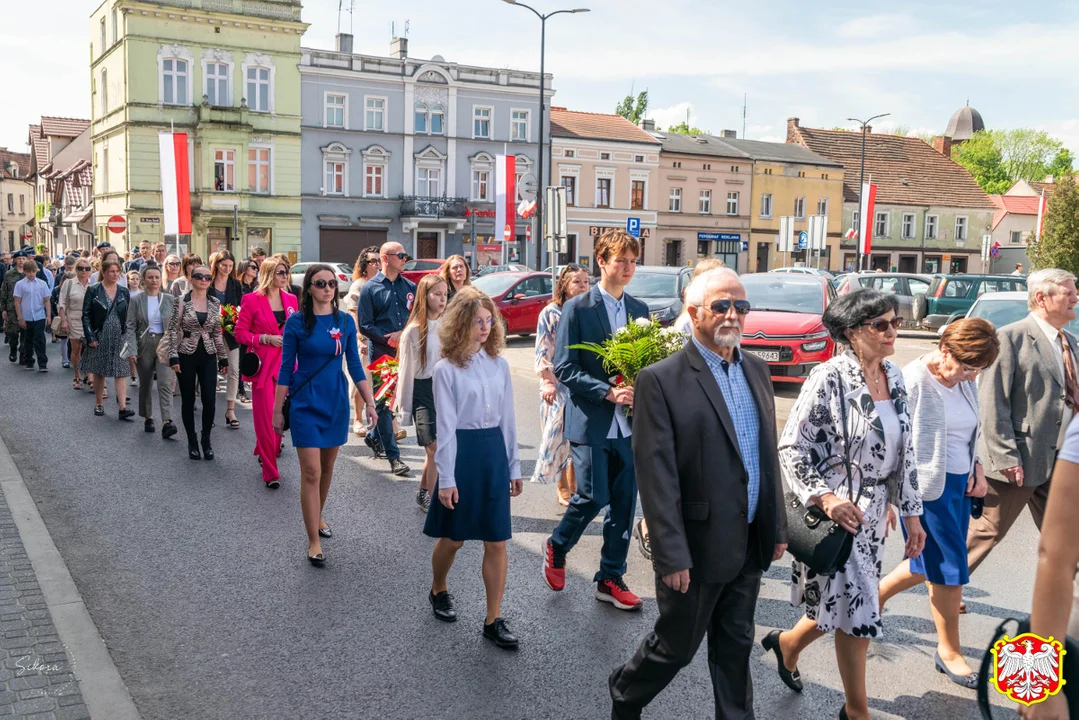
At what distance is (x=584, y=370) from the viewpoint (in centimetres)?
558

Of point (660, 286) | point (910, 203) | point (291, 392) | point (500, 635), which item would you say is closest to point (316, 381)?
point (291, 392)

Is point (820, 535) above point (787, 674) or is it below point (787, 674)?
above

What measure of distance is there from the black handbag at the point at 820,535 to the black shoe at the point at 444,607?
83.9 inches

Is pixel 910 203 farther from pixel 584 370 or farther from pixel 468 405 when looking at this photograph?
pixel 468 405

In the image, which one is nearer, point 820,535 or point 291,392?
point 820,535

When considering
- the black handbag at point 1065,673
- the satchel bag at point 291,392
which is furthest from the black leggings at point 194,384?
the black handbag at point 1065,673

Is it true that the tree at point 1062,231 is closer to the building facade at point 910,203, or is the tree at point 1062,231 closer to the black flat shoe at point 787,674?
the building facade at point 910,203

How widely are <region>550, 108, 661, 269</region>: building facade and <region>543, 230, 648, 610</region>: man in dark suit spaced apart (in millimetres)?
46716

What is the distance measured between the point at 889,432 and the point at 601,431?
1832 millimetres

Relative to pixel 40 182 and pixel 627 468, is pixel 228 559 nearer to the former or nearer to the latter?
pixel 627 468

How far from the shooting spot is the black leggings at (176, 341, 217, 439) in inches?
368

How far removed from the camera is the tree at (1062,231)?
42062mm

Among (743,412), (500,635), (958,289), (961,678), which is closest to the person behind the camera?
(743,412)

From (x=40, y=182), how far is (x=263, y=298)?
7620 centimetres
